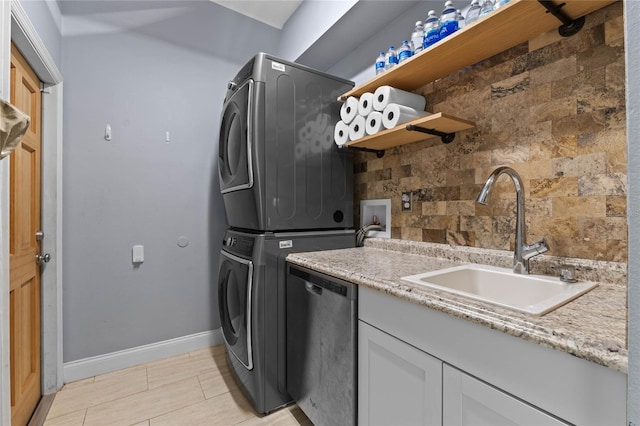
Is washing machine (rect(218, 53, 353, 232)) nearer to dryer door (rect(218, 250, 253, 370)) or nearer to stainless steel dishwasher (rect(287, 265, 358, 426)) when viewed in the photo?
dryer door (rect(218, 250, 253, 370))

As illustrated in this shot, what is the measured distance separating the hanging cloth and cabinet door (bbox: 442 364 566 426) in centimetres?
139

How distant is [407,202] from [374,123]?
519 mm

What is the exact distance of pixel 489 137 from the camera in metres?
1.35

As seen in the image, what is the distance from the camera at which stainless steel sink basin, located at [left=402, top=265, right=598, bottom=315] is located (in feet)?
3.11

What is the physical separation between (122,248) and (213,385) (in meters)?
1.16

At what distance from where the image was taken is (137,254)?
209 centimetres

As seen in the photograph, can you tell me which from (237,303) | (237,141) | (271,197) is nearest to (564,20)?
(271,197)

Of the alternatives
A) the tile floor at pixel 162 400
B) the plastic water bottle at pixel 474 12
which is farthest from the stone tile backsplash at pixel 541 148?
the tile floor at pixel 162 400

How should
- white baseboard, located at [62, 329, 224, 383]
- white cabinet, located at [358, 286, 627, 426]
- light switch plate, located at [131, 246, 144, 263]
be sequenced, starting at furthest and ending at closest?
light switch plate, located at [131, 246, 144, 263] → white baseboard, located at [62, 329, 224, 383] → white cabinet, located at [358, 286, 627, 426]

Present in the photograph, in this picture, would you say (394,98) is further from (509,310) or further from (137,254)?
(137,254)

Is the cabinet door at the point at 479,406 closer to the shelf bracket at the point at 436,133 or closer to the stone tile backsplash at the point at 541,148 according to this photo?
the stone tile backsplash at the point at 541,148

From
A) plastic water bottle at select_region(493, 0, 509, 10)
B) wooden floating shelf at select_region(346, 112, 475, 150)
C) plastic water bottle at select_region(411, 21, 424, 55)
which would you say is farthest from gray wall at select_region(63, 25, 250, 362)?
plastic water bottle at select_region(493, 0, 509, 10)

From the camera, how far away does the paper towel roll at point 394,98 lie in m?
1.49

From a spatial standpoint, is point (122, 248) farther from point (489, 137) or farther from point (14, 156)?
point (489, 137)
